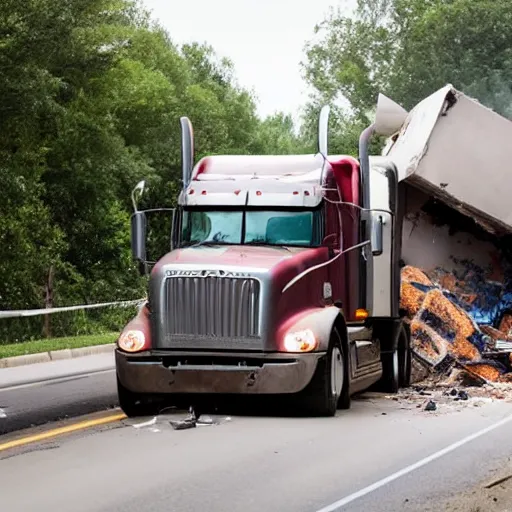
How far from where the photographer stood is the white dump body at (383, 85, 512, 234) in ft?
61.5

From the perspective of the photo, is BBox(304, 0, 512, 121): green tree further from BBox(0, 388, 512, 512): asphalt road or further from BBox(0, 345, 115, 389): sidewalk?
BBox(0, 388, 512, 512): asphalt road

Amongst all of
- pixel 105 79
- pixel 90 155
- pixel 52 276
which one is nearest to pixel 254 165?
pixel 52 276

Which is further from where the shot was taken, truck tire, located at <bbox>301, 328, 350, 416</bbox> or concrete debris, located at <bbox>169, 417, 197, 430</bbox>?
truck tire, located at <bbox>301, 328, 350, 416</bbox>

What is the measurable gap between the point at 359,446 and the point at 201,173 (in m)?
4.44

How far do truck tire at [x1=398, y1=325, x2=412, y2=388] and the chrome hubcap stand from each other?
3036 millimetres

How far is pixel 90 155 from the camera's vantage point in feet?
139

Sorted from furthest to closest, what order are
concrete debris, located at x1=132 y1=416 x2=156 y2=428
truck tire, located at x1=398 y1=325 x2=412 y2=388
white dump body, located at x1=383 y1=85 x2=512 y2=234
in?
white dump body, located at x1=383 y1=85 x2=512 y2=234, truck tire, located at x1=398 y1=325 x2=412 y2=388, concrete debris, located at x1=132 y1=416 x2=156 y2=428

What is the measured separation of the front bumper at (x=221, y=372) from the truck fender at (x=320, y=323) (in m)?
0.13

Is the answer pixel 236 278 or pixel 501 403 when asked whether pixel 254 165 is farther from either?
pixel 501 403

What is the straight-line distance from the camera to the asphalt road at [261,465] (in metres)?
9.22

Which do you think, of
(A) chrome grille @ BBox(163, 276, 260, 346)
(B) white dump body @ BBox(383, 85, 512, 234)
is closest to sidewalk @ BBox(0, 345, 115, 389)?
(B) white dump body @ BBox(383, 85, 512, 234)

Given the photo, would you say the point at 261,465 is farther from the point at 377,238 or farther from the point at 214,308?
the point at 377,238

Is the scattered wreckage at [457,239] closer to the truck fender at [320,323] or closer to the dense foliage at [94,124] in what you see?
the truck fender at [320,323]

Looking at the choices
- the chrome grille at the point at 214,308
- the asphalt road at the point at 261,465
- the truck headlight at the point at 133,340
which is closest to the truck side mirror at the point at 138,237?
the truck headlight at the point at 133,340
